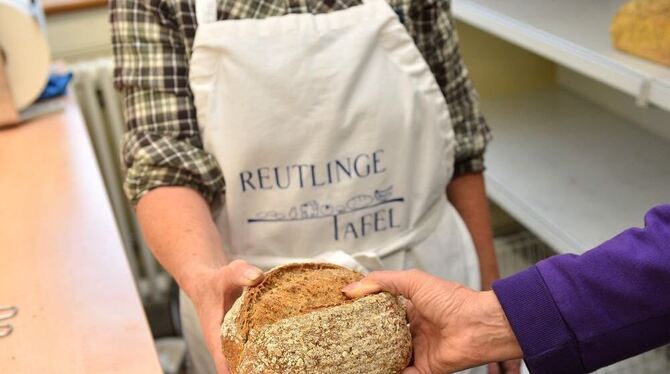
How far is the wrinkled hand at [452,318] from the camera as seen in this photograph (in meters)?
0.79

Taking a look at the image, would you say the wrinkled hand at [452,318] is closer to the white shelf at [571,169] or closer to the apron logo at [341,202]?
the apron logo at [341,202]

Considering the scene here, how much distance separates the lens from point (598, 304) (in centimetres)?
75

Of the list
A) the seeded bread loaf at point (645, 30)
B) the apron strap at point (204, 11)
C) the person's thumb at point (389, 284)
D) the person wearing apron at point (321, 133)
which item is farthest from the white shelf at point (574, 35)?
the apron strap at point (204, 11)

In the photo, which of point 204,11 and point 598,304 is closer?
point 598,304

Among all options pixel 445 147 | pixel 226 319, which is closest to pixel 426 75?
pixel 445 147

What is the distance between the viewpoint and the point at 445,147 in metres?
1.11

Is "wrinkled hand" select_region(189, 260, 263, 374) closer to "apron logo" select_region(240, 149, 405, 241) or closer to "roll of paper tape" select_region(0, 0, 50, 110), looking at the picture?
"apron logo" select_region(240, 149, 405, 241)

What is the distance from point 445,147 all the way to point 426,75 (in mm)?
116

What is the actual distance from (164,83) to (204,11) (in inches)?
4.4

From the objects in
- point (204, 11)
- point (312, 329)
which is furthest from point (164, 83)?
point (312, 329)

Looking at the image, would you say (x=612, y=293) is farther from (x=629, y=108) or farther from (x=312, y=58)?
(x=629, y=108)

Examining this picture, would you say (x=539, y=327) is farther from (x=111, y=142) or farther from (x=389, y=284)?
(x=111, y=142)

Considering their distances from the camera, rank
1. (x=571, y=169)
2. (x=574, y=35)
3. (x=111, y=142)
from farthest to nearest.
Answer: (x=111, y=142)
(x=571, y=169)
(x=574, y=35)

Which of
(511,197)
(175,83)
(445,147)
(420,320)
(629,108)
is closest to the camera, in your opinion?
(420,320)
